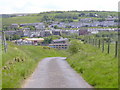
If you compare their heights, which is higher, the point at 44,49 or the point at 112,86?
the point at 112,86

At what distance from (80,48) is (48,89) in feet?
131

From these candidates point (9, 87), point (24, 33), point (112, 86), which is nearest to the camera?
point (112, 86)

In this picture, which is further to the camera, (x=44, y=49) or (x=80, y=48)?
(x=44, y=49)

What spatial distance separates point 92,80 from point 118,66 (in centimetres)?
348

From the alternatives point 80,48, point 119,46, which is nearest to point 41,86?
point 119,46

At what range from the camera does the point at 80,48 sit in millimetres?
55156

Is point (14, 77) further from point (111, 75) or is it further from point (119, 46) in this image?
point (119, 46)

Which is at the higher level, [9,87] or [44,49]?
[9,87]

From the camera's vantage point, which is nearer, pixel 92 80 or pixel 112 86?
pixel 112 86

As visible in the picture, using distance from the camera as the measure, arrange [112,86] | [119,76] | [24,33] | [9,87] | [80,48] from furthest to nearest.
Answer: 1. [24,33]
2. [80,48]
3. [119,76]
4. [9,87]
5. [112,86]

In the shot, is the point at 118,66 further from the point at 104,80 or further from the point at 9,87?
the point at 9,87

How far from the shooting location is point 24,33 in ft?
647

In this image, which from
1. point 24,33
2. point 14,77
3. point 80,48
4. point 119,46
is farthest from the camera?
point 24,33

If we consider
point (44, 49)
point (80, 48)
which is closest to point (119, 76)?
point (80, 48)
